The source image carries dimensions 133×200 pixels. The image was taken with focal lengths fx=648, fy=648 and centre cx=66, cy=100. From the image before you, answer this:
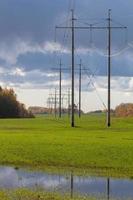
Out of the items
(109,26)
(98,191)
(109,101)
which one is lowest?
(98,191)

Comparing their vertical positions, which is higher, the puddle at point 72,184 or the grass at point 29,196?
the grass at point 29,196

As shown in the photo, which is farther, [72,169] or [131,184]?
[72,169]

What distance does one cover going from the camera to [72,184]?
2527 centimetres

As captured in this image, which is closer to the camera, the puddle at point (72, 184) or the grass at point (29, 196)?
the grass at point (29, 196)

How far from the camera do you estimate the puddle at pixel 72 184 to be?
74.2ft

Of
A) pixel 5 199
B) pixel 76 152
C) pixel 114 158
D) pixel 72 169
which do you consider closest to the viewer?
pixel 5 199

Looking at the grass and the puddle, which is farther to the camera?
the puddle

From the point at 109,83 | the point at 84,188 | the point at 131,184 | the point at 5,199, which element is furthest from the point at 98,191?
the point at 109,83

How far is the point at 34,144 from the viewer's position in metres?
43.8

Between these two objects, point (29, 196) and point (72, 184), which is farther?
point (72, 184)

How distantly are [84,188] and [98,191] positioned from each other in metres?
1.02

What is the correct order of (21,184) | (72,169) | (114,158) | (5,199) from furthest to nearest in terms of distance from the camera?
1. (114,158)
2. (72,169)
3. (21,184)
4. (5,199)

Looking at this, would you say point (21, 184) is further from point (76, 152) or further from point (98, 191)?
point (76, 152)

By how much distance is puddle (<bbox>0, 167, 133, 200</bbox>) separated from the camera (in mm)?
22625
